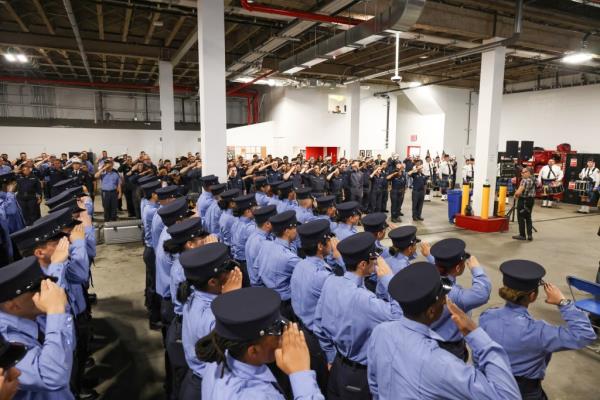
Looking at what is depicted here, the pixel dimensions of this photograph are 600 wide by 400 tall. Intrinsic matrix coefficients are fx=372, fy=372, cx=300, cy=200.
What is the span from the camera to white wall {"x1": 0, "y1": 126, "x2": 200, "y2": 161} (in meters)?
18.0

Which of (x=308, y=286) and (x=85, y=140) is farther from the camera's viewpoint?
(x=85, y=140)

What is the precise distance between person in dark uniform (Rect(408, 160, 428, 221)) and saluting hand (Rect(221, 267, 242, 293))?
9.47 metres

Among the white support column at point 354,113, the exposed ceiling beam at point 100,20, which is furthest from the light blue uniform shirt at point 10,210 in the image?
the white support column at point 354,113

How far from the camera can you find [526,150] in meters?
16.9

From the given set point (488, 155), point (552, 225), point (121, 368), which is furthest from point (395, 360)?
point (552, 225)

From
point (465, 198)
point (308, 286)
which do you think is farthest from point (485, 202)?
point (308, 286)

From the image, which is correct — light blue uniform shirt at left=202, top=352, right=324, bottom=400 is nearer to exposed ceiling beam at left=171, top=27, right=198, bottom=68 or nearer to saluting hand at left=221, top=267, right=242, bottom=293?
saluting hand at left=221, top=267, right=242, bottom=293

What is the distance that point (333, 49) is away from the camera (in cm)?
834

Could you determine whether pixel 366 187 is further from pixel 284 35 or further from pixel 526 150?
pixel 526 150

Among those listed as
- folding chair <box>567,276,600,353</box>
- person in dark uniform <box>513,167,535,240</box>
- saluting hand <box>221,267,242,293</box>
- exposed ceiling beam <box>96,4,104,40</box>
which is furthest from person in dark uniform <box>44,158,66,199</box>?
person in dark uniform <box>513,167,535,240</box>

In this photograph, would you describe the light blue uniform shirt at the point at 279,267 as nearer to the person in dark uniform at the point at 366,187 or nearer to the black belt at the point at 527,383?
the black belt at the point at 527,383

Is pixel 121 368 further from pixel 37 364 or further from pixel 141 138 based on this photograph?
pixel 141 138

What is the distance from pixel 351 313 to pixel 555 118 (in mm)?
19241

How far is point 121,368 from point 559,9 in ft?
37.4
